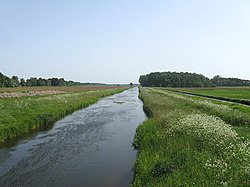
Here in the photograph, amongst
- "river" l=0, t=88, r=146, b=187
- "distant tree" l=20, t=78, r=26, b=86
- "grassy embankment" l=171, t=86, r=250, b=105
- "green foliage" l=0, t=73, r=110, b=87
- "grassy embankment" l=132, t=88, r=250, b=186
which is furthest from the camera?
"distant tree" l=20, t=78, r=26, b=86

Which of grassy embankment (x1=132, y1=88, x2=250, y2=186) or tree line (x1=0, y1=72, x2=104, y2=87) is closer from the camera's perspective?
grassy embankment (x1=132, y1=88, x2=250, y2=186)

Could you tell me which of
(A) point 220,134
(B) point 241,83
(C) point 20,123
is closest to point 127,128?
(C) point 20,123

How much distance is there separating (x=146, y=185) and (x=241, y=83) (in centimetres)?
19088

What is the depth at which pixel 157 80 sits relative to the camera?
18425cm

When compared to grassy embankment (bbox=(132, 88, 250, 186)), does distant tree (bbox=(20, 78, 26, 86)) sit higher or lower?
higher

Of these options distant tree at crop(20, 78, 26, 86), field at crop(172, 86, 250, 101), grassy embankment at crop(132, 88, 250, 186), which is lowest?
field at crop(172, 86, 250, 101)

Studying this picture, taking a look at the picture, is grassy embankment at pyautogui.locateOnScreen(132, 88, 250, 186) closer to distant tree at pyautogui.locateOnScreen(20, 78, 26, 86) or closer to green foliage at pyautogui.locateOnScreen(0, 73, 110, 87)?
green foliage at pyautogui.locateOnScreen(0, 73, 110, 87)

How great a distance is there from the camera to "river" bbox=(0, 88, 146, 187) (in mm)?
10184

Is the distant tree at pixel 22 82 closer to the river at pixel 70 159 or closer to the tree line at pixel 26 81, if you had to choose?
the tree line at pixel 26 81

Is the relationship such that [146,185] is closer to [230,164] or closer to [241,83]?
[230,164]

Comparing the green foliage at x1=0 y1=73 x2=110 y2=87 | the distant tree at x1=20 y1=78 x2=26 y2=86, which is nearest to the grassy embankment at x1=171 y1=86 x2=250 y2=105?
the green foliage at x1=0 y1=73 x2=110 y2=87

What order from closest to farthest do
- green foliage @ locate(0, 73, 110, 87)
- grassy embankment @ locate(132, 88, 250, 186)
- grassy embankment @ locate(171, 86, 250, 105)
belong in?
grassy embankment @ locate(132, 88, 250, 186)
grassy embankment @ locate(171, 86, 250, 105)
green foliage @ locate(0, 73, 110, 87)

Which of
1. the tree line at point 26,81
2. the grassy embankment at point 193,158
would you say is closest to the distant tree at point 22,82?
the tree line at point 26,81

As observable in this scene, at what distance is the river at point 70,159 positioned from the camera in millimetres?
10184
